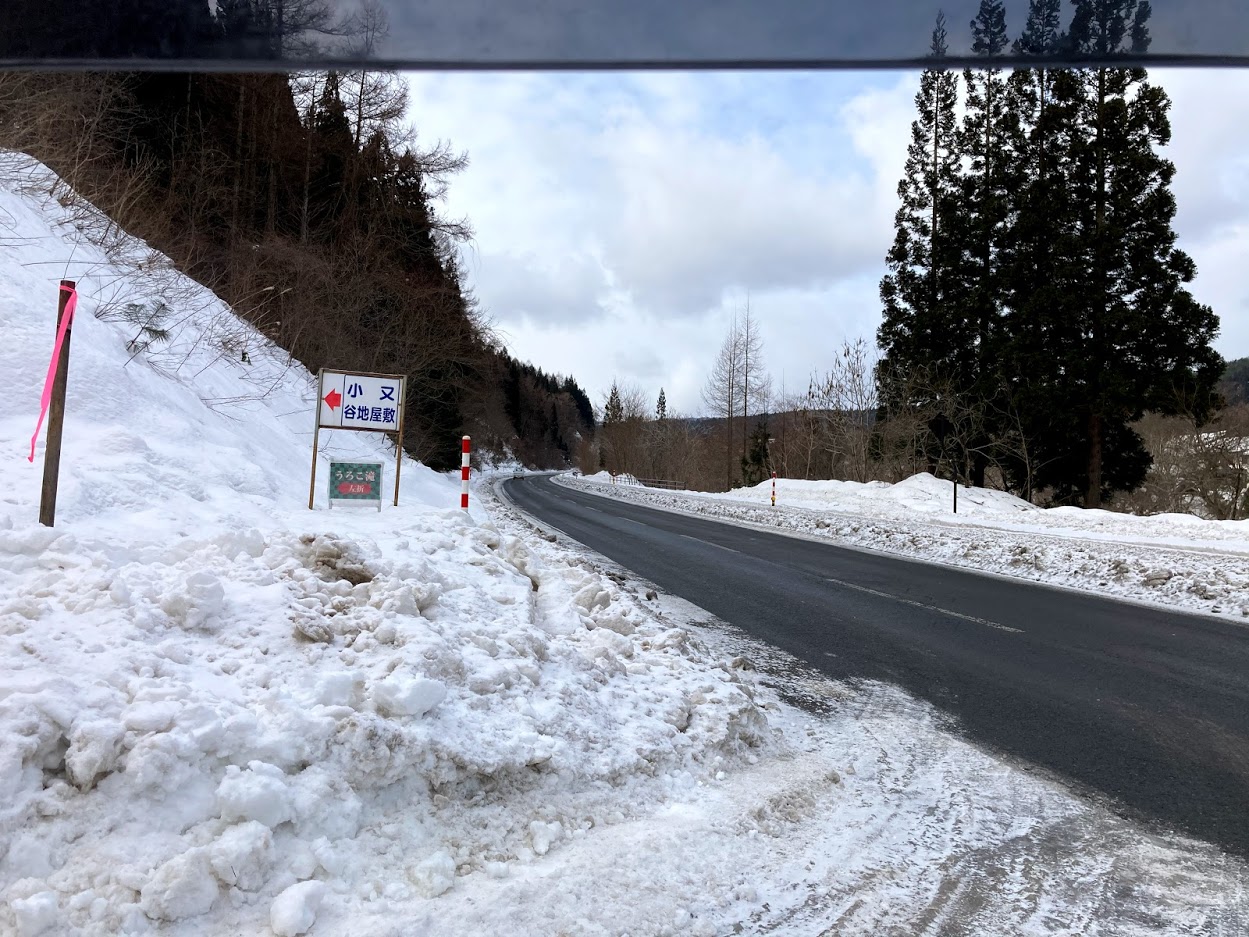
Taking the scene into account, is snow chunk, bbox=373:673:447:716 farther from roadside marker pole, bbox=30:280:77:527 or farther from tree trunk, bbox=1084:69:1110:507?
tree trunk, bbox=1084:69:1110:507

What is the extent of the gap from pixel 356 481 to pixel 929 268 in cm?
3034

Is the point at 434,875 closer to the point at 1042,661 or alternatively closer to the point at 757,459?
the point at 1042,661

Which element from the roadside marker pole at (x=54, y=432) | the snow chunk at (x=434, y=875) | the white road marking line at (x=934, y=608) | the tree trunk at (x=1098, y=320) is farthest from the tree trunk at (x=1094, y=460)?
the roadside marker pole at (x=54, y=432)

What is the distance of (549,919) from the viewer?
2.48 metres

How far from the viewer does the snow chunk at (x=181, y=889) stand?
2.26 m

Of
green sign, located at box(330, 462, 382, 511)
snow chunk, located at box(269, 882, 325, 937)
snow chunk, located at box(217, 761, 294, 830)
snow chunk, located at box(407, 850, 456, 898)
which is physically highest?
green sign, located at box(330, 462, 382, 511)

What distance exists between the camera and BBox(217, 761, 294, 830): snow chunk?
254 cm

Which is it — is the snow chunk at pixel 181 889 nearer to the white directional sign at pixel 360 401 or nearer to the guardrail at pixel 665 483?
the white directional sign at pixel 360 401

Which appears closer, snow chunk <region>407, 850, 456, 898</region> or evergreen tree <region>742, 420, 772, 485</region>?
snow chunk <region>407, 850, 456, 898</region>

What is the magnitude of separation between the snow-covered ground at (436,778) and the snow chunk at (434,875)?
13 millimetres

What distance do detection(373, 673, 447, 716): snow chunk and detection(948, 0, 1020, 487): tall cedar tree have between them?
28440 mm

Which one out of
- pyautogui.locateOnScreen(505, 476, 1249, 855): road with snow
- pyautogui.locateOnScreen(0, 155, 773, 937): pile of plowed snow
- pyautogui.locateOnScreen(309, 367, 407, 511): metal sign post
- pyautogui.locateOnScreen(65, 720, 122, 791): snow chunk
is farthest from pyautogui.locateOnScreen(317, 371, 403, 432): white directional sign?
pyautogui.locateOnScreen(65, 720, 122, 791): snow chunk

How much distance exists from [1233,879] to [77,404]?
863cm

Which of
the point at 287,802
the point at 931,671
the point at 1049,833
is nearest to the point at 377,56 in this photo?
the point at 287,802
